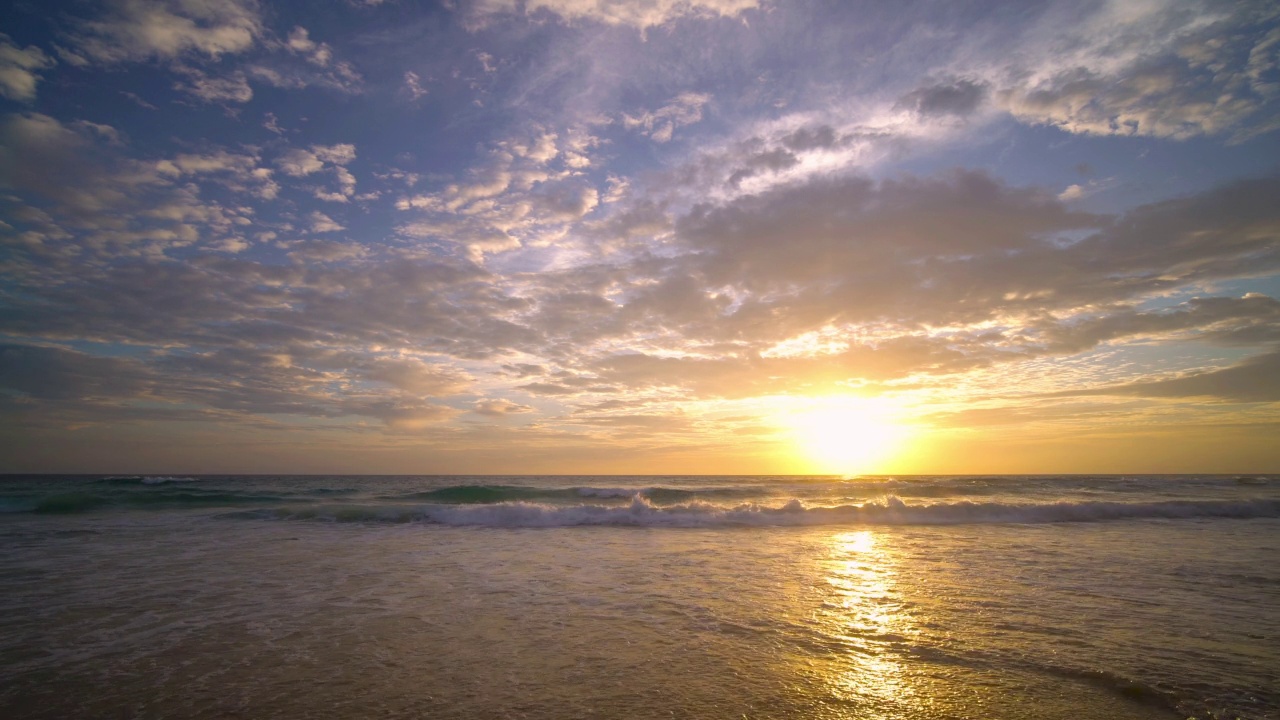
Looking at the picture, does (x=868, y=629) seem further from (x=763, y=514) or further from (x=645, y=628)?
(x=763, y=514)

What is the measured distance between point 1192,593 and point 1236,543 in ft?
24.5

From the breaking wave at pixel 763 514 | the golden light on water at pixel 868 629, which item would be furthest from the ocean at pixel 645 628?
the breaking wave at pixel 763 514

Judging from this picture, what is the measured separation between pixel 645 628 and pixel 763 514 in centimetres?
1318

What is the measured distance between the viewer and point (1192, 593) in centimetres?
725

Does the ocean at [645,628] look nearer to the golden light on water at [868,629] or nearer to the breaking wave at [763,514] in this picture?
the golden light on water at [868,629]

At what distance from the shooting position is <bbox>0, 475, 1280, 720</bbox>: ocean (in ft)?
13.7

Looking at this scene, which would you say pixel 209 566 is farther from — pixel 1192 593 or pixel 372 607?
pixel 1192 593

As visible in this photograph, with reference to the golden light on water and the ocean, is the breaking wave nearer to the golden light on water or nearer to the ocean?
the ocean

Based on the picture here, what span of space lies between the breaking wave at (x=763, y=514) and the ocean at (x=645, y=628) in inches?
179

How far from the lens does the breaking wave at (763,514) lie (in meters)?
17.6

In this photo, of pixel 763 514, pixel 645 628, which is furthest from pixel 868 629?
pixel 763 514

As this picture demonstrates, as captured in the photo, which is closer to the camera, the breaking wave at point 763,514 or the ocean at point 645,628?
the ocean at point 645,628

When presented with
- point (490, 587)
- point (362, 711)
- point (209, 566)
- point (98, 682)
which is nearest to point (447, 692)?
point (362, 711)

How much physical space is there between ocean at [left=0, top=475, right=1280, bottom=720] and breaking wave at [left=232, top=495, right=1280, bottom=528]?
179 inches
